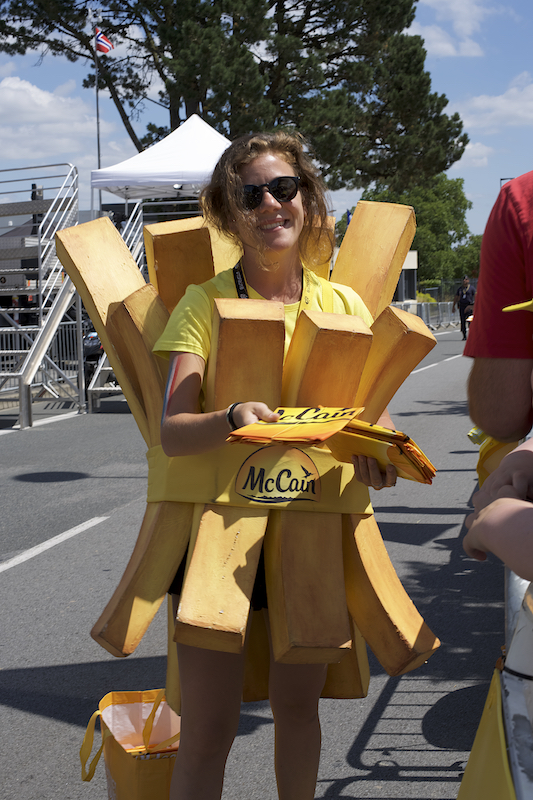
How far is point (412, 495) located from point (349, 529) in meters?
4.98

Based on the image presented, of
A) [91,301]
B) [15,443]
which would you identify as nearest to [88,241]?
[91,301]

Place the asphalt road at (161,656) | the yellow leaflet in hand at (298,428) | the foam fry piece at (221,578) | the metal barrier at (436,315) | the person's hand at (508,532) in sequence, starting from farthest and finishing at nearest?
the metal barrier at (436,315), the asphalt road at (161,656), the foam fry piece at (221,578), the yellow leaflet in hand at (298,428), the person's hand at (508,532)

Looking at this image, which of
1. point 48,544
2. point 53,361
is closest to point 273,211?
point 48,544

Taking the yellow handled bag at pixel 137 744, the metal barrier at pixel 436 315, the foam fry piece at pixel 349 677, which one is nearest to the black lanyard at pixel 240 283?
the foam fry piece at pixel 349 677

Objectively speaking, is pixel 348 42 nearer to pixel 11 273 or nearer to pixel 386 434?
pixel 11 273

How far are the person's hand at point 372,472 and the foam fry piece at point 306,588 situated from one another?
12cm

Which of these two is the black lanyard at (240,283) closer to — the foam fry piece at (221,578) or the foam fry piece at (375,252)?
the foam fry piece at (375,252)

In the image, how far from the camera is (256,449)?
1.76m

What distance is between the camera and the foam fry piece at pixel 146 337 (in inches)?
74.2

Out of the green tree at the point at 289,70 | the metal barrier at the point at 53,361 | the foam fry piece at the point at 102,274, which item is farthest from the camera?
the green tree at the point at 289,70

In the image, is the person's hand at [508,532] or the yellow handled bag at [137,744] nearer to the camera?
the person's hand at [508,532]

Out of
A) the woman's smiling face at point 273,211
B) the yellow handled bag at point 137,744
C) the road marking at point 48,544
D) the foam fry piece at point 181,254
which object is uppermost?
the woman's smiling face at point 273,211

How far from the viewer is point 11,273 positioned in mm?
14031

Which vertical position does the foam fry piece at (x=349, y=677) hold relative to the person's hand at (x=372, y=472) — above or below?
below
